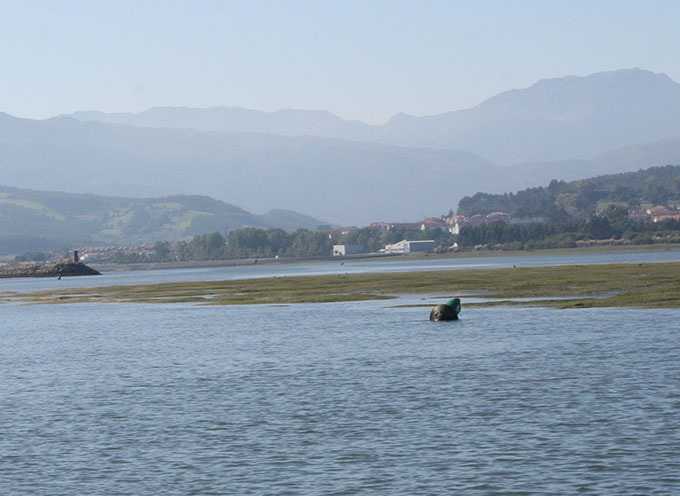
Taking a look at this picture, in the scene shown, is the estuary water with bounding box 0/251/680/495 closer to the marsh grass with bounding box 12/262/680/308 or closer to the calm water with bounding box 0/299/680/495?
the calm water with bounding box 0/299/680/495

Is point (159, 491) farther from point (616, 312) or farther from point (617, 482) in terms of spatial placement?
point (616, 312)

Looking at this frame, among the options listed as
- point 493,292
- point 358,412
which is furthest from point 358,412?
point 493,292

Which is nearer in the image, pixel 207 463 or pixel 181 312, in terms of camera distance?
pixel 207 463

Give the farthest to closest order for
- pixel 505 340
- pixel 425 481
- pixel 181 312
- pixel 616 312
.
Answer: pixel 181 312 < pixel 616 312 < pixel 505 340 < pixel 425 481

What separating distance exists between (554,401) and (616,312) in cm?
3318

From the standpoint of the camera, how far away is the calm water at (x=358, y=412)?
2516 centimetres

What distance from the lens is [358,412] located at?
110ft

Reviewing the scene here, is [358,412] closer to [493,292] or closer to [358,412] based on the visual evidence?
[358,412]

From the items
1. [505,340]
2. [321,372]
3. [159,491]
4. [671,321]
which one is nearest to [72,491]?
[159,491]

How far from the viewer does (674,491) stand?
74.1ft

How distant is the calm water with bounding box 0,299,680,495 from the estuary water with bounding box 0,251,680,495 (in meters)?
0.10

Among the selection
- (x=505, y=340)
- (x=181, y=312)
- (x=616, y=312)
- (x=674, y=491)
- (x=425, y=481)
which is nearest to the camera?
(x=674, y=491)

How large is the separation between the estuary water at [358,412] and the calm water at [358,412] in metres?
0.10

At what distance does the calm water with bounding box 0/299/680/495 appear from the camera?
2516cm
